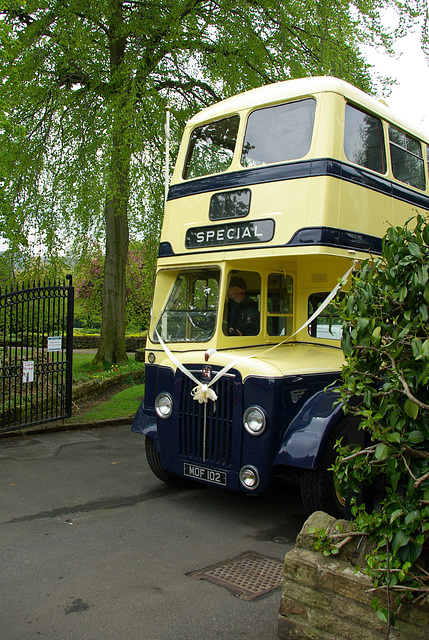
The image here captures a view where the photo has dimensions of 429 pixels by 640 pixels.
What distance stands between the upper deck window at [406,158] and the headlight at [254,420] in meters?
3.48

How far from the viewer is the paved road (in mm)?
3744

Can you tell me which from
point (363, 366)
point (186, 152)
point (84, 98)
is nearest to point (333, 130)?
point (186, 152)

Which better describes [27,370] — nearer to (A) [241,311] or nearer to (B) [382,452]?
(A) [241,311]

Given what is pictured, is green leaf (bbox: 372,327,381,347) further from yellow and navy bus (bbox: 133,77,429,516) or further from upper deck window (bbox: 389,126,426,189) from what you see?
upper deck window (bbox: 389,126,426,189)

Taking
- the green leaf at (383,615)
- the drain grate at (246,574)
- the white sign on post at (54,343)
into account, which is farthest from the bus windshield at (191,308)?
the green leaf at (383,615)

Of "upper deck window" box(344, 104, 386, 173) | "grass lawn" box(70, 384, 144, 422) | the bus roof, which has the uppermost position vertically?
the bus roof

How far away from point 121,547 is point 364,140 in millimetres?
4857

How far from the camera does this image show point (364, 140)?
649cm

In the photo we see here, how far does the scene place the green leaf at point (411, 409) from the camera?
2.95 m

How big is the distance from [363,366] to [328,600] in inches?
52.3

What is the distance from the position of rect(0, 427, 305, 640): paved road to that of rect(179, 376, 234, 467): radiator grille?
0.64 meters

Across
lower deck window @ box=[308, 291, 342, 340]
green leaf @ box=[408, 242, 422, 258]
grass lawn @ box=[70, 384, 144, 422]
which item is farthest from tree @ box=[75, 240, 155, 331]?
green leaf @ box=[408, 242, 422, 258]

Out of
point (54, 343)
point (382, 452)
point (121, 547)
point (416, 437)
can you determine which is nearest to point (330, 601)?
point (382, 452)

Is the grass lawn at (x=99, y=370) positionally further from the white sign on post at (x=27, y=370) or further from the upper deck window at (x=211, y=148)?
the upper deck window at (x=211, y=148)
